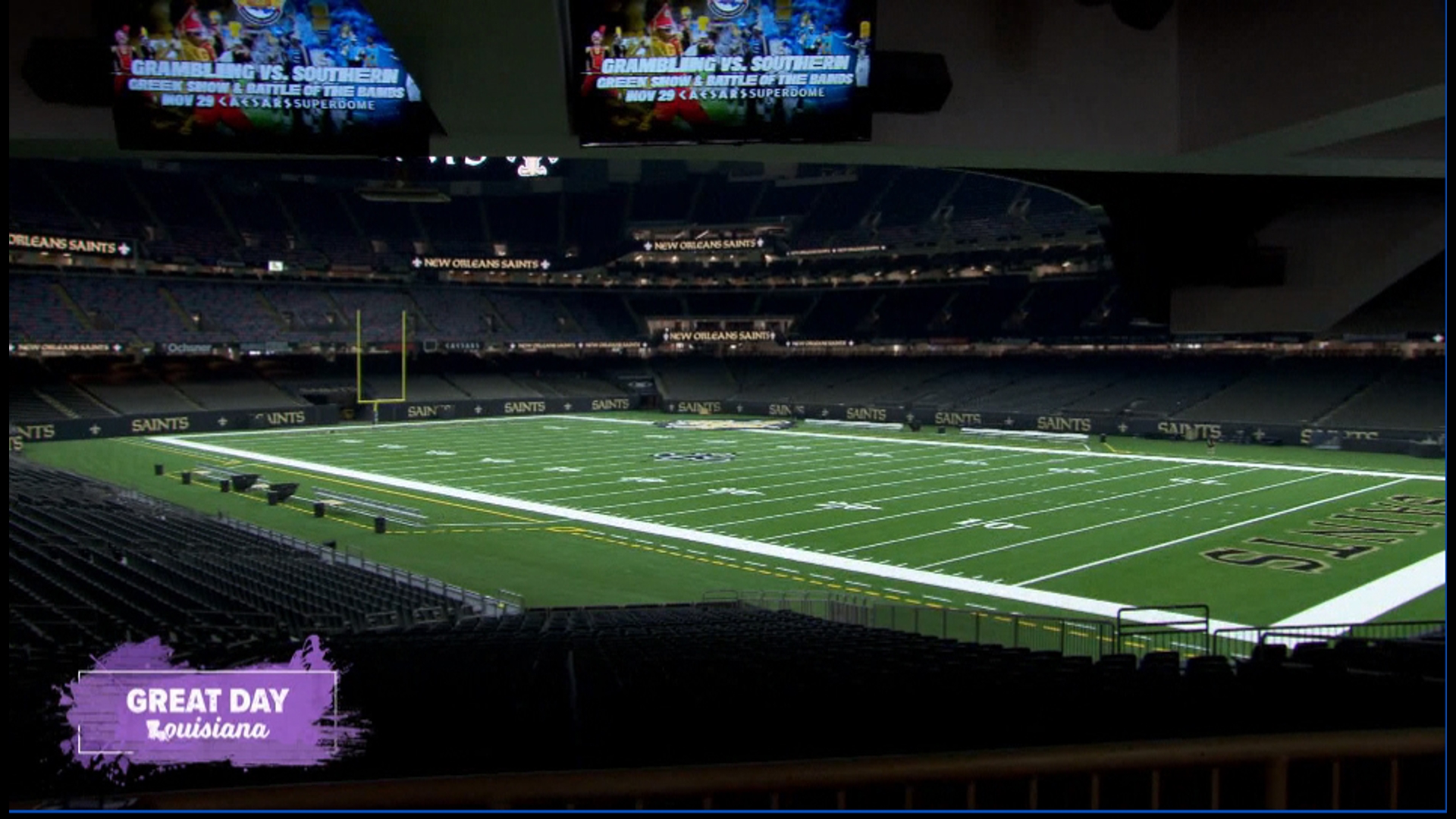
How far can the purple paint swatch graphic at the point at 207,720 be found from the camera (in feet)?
12.2

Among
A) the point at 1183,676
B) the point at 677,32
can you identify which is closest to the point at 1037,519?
the point at 1183,676

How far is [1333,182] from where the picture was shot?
28.0ft

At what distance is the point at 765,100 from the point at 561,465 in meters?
31.9

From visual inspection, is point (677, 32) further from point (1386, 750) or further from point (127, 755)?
point (1386, 750)

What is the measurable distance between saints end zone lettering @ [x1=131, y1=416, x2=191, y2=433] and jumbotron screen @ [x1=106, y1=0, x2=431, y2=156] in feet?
159

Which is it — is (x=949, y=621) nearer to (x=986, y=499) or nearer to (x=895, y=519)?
(x=895, y=519)

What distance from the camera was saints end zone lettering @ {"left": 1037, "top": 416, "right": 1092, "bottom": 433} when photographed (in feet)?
158

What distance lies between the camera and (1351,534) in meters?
23.1

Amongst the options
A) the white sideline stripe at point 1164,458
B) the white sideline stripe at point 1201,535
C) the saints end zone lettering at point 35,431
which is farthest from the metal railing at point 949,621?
the saints end zone lettering at point 35,431

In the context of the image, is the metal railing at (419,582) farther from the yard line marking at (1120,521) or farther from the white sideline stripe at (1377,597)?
the white sideline stripe at (1377,597)

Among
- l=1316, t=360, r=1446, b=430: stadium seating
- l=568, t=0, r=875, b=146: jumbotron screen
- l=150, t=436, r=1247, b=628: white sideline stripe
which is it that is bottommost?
l=150, t=436, r=1247, b=628: white sideline stripe

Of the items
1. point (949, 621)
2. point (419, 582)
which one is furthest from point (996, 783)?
point (419, 582)

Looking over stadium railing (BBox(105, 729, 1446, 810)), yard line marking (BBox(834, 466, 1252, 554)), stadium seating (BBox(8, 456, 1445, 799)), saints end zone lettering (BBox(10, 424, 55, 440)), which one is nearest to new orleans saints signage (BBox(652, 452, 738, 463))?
yard line marking (BBox(834, 466, 1252, 554))

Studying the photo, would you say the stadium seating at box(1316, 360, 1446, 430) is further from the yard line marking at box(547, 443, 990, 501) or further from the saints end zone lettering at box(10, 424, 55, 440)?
the saints end zone lettering at box(10, 424, 55, 440)
